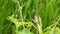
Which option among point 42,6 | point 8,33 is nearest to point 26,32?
point 8,33

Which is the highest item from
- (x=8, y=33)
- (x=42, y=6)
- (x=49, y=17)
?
(x=42, y=6)

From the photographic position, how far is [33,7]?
5.52ft

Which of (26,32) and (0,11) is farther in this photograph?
(0,11)

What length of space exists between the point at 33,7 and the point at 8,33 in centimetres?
35

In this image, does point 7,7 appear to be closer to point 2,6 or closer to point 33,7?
point 2,6

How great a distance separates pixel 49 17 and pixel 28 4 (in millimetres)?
228

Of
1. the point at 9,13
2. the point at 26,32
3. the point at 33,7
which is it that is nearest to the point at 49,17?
the point at 33,7

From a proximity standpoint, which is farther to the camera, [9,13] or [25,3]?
[25,3]

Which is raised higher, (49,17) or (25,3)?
(25,3)

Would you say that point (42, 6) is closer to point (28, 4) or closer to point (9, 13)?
point (28, 4)

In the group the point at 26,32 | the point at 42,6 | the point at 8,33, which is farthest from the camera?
the point at 42,6

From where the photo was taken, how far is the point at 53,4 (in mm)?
1655

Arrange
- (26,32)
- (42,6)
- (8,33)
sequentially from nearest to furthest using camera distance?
(26,32), (8,33), (42,6)

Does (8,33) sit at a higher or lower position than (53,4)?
lower
